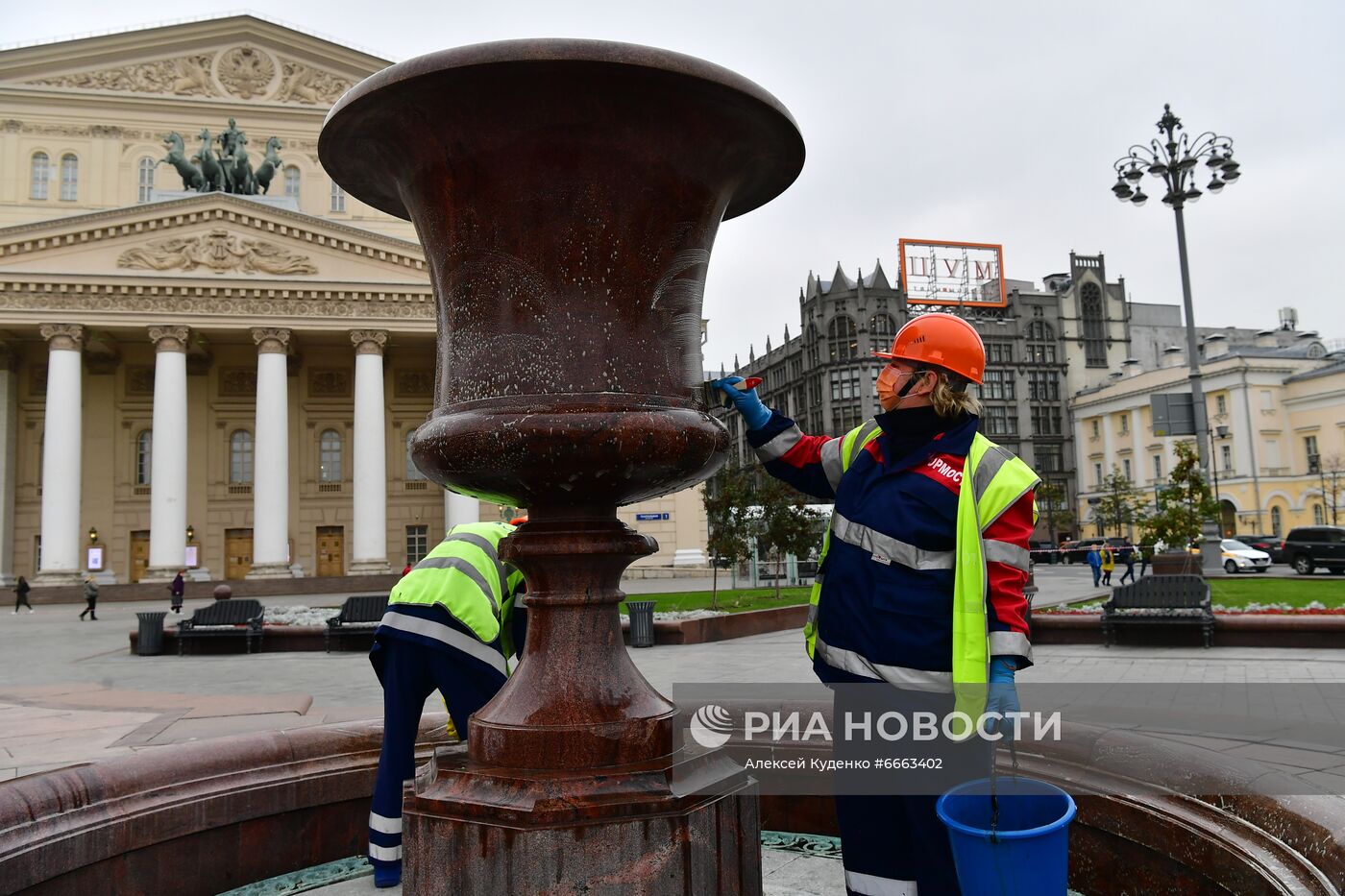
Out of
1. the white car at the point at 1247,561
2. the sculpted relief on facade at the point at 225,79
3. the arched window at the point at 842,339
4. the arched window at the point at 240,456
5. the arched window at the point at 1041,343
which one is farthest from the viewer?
the arched window at the point at 1041,343

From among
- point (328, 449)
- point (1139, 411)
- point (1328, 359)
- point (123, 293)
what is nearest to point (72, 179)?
point (123, 293)

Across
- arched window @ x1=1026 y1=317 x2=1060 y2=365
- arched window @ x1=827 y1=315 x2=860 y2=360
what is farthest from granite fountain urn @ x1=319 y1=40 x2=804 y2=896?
arched window @ x1=1026 y1=317 x2=1060 y2=365

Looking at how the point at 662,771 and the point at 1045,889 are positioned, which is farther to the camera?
the point at 662,771

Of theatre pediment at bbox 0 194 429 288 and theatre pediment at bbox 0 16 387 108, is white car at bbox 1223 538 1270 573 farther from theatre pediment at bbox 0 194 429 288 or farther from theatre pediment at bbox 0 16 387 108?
theatre pediment at bbox 0 16 387 108

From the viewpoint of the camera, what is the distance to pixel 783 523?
22.7 metres

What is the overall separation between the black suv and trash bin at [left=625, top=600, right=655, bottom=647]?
921 inches

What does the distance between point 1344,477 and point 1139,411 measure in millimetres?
17479

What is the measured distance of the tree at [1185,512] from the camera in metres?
21.5

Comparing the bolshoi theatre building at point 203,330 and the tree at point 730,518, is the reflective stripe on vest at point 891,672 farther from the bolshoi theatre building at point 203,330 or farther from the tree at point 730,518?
the bolshoi theatre building at point 203,330

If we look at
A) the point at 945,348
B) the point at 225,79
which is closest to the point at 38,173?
the point at 225,79

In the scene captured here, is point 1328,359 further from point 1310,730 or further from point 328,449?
point 1310,730

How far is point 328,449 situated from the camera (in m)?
42.7

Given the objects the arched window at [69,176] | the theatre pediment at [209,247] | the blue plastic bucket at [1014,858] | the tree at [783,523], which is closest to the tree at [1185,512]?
the tree at [783,523]

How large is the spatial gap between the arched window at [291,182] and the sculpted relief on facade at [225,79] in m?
3.43
